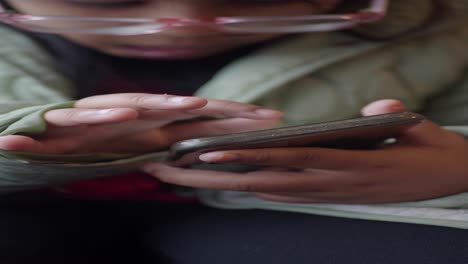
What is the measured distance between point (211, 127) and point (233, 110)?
47mm

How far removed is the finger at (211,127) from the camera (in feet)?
1.62

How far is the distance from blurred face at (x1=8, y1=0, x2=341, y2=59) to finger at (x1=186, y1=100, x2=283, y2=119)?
0.08 meters

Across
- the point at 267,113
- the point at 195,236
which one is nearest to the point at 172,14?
the point at 267,113

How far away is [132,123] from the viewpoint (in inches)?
17.7

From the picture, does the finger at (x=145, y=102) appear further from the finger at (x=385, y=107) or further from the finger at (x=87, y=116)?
the finger at (x=385, y=107)

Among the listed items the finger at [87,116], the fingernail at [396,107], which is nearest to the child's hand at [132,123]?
the finger at [87,116]

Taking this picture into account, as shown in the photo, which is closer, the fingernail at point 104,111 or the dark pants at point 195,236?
the fingernail at point 104,111

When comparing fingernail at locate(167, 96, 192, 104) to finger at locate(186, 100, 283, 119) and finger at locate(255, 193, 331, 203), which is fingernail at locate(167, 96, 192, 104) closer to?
finger at locate(186, 100, 283, 119)

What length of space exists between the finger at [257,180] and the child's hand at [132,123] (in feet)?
0.12

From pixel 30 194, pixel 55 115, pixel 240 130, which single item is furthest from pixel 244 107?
pixel 30 194

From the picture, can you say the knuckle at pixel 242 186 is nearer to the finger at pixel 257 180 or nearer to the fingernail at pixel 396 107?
the finger at pixel 257 180

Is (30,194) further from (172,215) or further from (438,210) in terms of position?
(438,210)

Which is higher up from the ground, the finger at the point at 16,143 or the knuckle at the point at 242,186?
the finger at the point at 16,143

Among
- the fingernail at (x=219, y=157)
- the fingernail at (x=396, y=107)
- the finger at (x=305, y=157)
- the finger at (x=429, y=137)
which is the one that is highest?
the fingernail at (x=396, y=107)
